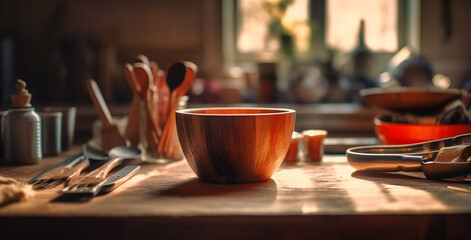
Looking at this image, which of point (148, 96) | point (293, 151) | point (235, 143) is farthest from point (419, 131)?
point (148, 96)

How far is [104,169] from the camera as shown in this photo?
666 mm

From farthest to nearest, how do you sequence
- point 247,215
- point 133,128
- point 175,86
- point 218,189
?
point 133,128 → point 175,86 → point 218,189 → point 247,215

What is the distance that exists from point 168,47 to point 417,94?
2.04 metres

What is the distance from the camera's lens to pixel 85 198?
55 cm

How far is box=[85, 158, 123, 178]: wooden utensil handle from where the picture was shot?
0.63 metres

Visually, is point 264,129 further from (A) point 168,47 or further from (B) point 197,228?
(A) point 168,47

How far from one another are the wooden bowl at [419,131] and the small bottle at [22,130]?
65cm

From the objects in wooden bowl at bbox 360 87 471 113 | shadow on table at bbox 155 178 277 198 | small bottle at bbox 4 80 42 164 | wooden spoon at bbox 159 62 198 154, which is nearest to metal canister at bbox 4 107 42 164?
small bottle at bbox 4 80 42 164

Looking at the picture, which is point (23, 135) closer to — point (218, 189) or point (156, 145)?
point (156, 145)

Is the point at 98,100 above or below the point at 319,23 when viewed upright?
below

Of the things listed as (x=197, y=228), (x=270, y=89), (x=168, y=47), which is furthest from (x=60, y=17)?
(x=197, y=228)

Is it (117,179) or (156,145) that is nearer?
(117,179)

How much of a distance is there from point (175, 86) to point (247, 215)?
423 millimetres

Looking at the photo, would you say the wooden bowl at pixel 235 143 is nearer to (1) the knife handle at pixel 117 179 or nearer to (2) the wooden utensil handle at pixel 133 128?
(1) the knife handle at pixel 117 179
